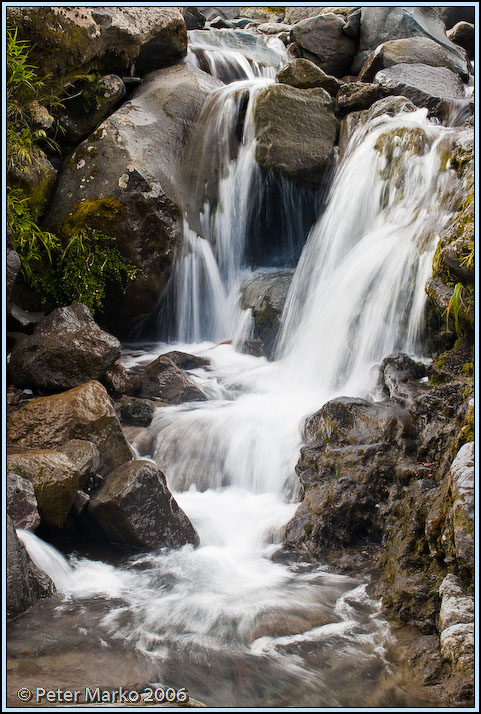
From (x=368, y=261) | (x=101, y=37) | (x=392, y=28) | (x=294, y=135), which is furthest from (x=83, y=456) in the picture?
(x=392, y=28)

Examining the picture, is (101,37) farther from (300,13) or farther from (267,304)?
(300,13)

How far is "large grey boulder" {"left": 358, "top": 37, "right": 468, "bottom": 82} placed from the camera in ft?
35.6

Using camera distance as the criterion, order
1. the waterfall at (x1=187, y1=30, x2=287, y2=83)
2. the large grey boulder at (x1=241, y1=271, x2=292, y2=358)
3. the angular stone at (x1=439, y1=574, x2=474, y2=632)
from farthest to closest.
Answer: the waterfall at (x1=187, y1=30, x2=287, y2=83) → the large grey boulder at (x1=241, y1=271, x2=292, y2=358) → the angular stone at (x1=439, y1=574, x2=474, y2=632)

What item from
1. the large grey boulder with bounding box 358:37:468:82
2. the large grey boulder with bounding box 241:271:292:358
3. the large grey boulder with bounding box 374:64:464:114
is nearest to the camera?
the large grey boulder with bounding box 241:271:292:358

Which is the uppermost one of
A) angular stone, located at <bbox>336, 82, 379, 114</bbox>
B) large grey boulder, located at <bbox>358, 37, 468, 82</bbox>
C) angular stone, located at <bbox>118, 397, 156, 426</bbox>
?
large grey boulder, located at <bbox>358, 37, 468, 82</bbox>

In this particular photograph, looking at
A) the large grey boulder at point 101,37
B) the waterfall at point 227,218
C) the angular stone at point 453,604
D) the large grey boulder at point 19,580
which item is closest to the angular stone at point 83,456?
the large grey boulder at point 19,580

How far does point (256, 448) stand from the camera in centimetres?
611

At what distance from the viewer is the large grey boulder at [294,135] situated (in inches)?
376

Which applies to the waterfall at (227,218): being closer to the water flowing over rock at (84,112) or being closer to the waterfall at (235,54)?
the water flowing over rock at (84,112)

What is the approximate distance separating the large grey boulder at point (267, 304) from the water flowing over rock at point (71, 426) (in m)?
3.33

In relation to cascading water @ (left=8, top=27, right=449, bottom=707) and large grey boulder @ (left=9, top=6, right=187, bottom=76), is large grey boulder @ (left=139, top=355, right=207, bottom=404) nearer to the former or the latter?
cascading water @ (left=8, top=27, right=449, bottom=707)

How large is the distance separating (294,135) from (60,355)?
17.2 ft

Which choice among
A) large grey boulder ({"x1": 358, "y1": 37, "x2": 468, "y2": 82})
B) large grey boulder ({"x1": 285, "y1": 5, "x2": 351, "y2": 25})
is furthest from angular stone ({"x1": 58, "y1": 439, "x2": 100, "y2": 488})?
large grey boulder ({"x1": 285, "y1": 5, "x2": 351, "y2": 25})

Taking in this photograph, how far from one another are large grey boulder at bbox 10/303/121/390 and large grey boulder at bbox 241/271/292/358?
8.46 feet
